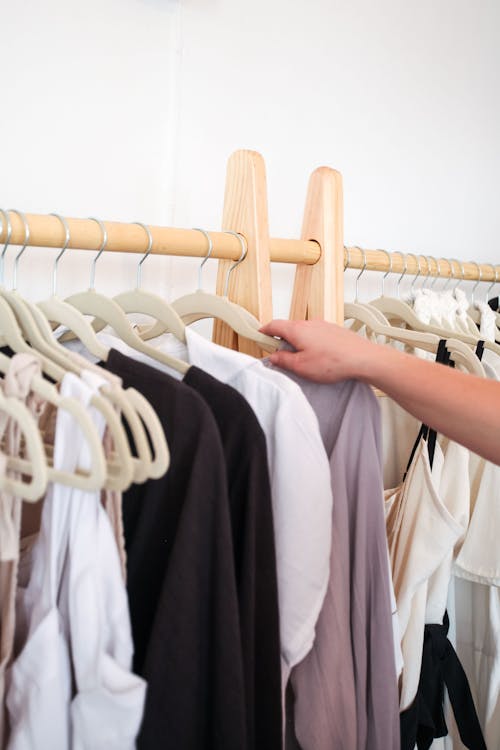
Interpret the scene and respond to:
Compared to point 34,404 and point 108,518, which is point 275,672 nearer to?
point 108,518

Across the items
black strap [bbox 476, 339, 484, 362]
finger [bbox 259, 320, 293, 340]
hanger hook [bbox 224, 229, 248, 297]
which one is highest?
hanger hook [bbox 224, 229, 248, 297]

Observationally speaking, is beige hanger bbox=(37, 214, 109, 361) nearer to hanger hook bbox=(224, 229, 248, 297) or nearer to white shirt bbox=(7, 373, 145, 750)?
white shirt bbox=(7, 373, 145, 750)

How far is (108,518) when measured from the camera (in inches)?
20.7

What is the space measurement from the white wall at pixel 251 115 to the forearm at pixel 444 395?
510 millimetres

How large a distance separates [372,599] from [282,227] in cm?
77

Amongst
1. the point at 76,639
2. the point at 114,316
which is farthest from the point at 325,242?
the point at 76,639

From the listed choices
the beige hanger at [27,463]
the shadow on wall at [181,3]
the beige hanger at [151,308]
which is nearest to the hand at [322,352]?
the beige hanger at [151,308]

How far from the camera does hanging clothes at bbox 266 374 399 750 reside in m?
0.69

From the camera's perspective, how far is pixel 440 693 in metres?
0.97

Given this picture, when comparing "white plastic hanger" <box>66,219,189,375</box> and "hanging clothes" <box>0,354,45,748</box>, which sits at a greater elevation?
"white plastic hanger" <box>66,219,189,375</box>

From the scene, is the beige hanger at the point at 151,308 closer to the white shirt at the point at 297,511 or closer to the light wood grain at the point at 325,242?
the white shirt at the point at 297,511

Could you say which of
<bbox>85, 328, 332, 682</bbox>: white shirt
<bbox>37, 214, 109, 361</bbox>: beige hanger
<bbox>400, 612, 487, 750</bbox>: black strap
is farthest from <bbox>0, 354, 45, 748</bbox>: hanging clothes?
<bbox>400, 612, 487, 750</bbox>: black strap

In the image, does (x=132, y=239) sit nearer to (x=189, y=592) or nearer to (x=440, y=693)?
(x=189, y=592)

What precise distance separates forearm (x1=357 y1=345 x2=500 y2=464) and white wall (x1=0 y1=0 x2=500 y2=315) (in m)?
0.51
